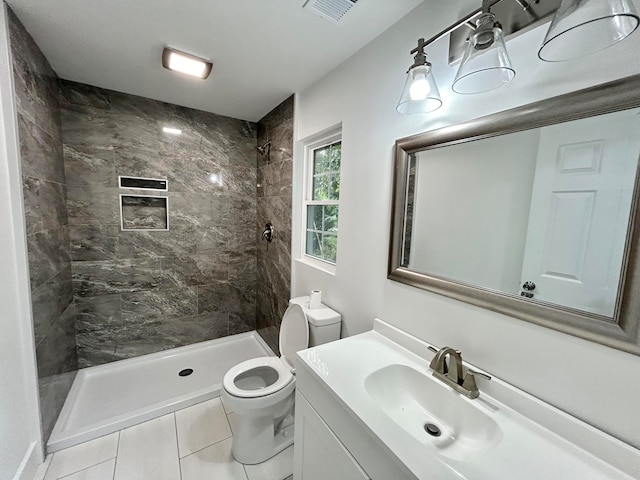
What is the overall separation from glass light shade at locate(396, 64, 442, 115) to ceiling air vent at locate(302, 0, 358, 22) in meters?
0.50

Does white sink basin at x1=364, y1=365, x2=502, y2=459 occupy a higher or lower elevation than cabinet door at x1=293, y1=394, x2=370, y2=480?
higher

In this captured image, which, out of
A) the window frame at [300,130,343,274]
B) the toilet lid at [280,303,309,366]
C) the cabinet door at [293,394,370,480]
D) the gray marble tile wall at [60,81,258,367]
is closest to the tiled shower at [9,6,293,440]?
the gray marble tile wall at [60,81,258,367]

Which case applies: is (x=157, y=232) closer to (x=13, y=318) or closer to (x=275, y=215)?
(x=275, y=215)

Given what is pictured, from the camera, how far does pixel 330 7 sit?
1167 millimetres

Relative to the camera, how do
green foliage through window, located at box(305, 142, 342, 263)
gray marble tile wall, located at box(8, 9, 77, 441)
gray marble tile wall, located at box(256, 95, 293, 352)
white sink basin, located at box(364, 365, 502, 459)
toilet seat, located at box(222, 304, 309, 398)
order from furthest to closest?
gray marble tile wall, located at box(256, 95, 293, 352) < green foliage through window, located at box(305, 142, 342, 263) < toilet seat, located at box(222, 304, 309, 398) < gray marble tile wall, located at box(8, 9, 77, 441) < white sink basin, located at box(364, 365, 502, 459)

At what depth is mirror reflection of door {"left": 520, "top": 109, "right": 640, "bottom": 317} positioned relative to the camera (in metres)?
0.66

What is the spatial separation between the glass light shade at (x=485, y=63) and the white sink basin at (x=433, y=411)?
1080mm

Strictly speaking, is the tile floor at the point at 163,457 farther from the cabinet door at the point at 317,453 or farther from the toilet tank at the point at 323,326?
the toilet tank at the point at 323,326

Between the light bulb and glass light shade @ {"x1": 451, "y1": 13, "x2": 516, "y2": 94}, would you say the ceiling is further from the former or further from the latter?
glass light shade @ {"x1": 451, "y1": 13, "x2": 516, "y2": 94}

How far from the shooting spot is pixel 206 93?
210cm

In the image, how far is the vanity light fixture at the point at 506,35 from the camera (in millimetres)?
552

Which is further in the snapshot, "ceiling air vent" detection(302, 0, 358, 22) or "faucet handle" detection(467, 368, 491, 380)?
"ceiling air vent" detection(302, 0, 358, 22)

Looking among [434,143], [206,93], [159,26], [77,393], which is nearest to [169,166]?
[206,93]

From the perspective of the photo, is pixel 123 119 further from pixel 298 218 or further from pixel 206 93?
pixel 298 218
